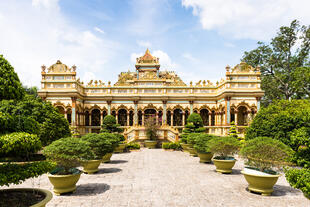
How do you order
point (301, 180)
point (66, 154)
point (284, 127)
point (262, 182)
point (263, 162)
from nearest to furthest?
point (301, 180) < point (262, 182) < point (66, 154) < point (263, 162) < point (284, 127)

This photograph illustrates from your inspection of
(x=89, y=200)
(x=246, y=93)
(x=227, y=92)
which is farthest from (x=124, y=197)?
(x=246, y=93)

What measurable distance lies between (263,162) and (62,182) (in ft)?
22.8

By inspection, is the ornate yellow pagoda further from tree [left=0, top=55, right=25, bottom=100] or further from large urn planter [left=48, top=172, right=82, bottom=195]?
tree [left=0, top=55, right=25, bottom=100]

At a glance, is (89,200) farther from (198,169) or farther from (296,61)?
(296,61)

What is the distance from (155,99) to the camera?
26.7 meters

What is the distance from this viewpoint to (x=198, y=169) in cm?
1125

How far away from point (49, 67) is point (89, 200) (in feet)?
73.8

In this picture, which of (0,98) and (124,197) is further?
(124,197)

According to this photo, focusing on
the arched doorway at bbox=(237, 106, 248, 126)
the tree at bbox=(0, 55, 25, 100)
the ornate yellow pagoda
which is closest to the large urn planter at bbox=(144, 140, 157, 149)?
the ornate yellow pagoda

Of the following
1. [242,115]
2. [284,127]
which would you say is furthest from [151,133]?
[242,115]

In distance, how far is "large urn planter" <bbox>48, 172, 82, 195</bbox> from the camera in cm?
683

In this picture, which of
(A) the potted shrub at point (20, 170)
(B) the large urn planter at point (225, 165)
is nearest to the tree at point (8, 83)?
(A) the potted shrub at point (20, 170)

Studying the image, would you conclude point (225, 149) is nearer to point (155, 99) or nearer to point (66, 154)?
point (66, 154)

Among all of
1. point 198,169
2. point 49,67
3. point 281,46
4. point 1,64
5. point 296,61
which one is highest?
point 281,46
